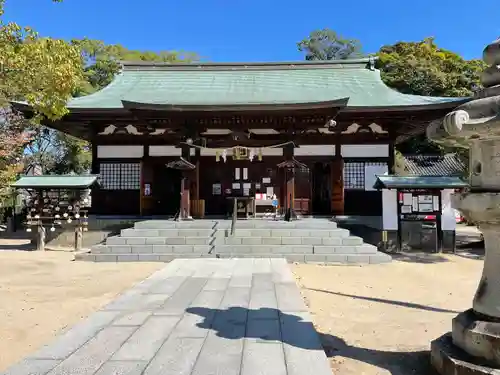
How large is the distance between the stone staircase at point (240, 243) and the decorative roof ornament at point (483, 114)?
23.1 ft

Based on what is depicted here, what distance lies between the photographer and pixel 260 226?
1144 centimetres

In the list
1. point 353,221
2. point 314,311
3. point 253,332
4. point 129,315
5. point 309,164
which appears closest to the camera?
point 253,332

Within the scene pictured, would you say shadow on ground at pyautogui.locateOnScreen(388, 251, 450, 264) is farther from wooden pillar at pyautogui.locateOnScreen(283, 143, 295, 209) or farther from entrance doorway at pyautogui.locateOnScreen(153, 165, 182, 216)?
entrance doorway at pyautogui.locateOnScreen(153, 165, 182, 216)

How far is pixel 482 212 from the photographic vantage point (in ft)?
10.4

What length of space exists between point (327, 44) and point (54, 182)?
5008 centimetres

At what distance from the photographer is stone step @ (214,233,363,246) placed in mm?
10562

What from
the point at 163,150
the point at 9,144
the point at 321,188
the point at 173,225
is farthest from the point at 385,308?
the point at 9,144

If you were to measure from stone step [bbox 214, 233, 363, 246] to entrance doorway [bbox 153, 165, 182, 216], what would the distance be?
5.17 m

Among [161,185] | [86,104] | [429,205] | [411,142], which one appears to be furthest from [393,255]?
[411,142]

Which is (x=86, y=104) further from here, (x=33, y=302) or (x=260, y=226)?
(x=33, y=302)

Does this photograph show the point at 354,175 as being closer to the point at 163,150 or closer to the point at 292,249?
the point at 292,249

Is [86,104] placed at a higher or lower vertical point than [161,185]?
higher

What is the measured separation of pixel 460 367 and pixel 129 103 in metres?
11.0

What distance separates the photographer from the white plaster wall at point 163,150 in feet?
49.3
